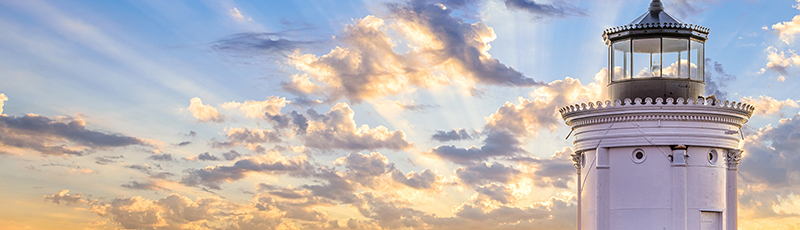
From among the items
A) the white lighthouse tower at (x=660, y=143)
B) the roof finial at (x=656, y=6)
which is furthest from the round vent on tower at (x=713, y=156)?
the roof finial at (x=656, y=6)

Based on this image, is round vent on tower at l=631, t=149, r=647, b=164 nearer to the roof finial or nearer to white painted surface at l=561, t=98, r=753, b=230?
white painted surface at l=561, t=98, r=753, b=230

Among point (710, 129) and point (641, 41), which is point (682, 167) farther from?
point (641, 41)

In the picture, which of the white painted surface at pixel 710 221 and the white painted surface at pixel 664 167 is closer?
the white painted surface at pixel 664 167

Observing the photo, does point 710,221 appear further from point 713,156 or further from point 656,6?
point 656,6

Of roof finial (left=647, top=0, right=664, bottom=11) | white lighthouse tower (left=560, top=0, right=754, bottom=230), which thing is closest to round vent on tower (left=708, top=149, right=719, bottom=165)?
white lighthouse tower (left=560, top=0, right=754, bottom=230)

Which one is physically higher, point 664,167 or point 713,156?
point 713,156

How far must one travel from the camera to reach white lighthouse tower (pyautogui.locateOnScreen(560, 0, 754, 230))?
105 feet

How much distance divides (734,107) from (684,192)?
3.61m

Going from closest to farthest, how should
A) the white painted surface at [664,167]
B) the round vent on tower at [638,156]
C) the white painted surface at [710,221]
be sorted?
the white painted surface at [664,167] → the white painted surface at [710,221] → the round vent on tower at [638,156]

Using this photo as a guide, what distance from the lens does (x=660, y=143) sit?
3216 cm

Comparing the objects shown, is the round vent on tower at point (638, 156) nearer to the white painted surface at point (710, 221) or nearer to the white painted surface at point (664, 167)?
the white painted surface at point (664, 167)

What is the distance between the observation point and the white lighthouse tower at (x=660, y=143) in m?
32.1

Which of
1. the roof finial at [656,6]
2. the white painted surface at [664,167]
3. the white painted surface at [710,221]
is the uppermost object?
the roof finial at [656,6]

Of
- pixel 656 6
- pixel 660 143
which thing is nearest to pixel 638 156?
pixel 660 143
